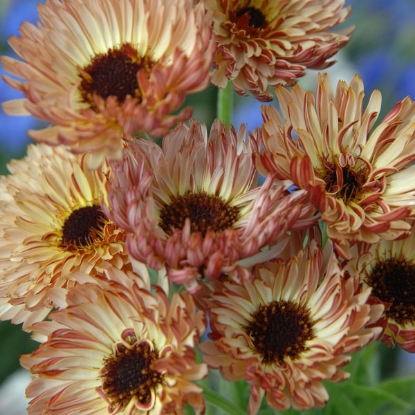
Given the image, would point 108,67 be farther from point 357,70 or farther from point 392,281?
point 357,70

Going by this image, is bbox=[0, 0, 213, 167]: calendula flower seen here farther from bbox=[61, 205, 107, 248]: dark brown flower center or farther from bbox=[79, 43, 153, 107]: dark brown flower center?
bbox=[61, 205, 107, 248]: dark brown flower center

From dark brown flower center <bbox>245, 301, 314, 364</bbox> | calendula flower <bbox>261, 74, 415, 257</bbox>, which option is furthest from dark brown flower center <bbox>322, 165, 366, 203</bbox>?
dark brown flower center <bbox>245, 301, 314, 364</bbox>

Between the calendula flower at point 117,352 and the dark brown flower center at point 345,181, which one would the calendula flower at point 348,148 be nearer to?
the dark brown flower center at point 345,181

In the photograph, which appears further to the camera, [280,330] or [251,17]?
[251,17]

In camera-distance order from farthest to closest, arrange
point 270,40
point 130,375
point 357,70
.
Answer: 1. point 357,70
2. point 270,40
3. point 130,375

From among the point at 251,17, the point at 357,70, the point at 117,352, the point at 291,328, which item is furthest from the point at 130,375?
the point at 357,70

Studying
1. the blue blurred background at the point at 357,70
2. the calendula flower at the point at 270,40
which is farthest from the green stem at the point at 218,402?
the blue blurred background at the point at 357,70

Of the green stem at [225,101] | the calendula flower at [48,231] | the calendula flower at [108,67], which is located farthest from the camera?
the green stem at [225,101]
